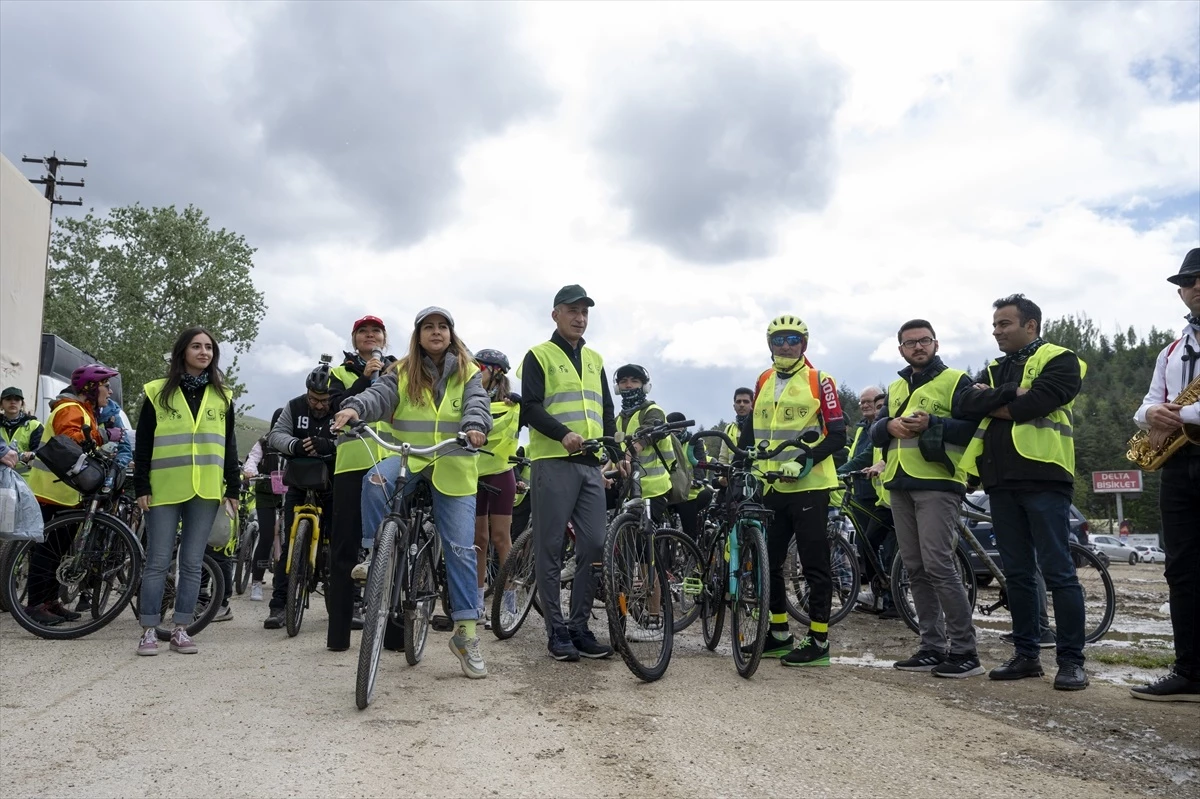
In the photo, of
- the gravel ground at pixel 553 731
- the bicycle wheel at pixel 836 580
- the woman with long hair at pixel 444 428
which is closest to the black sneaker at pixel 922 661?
the gravel ground at pixel 553 731

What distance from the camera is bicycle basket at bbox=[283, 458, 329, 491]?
7.04 m

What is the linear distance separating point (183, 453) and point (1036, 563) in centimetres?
562

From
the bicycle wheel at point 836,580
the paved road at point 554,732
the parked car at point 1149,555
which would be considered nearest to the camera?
the paved road at point 554,732

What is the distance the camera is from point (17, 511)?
20.6ft

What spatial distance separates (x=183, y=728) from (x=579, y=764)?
6.05ft

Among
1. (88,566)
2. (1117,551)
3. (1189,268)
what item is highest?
(1189,268)

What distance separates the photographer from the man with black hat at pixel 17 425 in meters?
8.71

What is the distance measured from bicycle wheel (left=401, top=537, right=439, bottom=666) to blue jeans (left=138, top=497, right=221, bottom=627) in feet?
5.63

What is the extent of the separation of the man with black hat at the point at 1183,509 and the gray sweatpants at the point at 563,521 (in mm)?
3189

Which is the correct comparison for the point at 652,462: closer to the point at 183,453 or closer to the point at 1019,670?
the point at 1019,670

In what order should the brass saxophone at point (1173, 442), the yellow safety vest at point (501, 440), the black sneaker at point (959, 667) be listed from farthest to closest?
the yellow safety vest at point (501, 440), the black sneaker at point (959, 667), the brass saxophone at point (1173, 442)

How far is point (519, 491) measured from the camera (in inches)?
370

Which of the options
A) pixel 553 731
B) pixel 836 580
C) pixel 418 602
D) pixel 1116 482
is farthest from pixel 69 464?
pixel 1116 482

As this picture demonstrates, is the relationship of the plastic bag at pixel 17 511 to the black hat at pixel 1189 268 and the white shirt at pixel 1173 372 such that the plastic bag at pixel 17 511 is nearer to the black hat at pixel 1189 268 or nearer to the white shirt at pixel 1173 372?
the white shirt at pixel 1173 372
